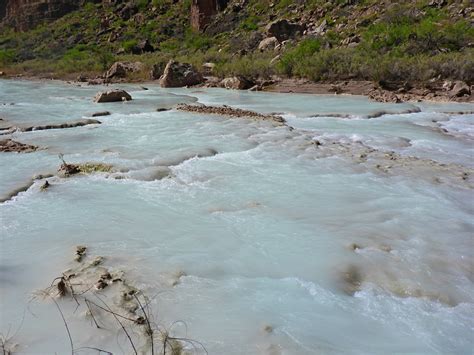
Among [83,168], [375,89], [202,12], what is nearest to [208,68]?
[375,89]

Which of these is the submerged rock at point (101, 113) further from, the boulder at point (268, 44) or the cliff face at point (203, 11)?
the cliff face at point (203, 11)

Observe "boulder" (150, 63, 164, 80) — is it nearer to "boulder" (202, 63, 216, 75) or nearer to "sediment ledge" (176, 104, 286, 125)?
"boulder" (202, 63, 216, 75)

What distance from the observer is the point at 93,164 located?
625 centimetres

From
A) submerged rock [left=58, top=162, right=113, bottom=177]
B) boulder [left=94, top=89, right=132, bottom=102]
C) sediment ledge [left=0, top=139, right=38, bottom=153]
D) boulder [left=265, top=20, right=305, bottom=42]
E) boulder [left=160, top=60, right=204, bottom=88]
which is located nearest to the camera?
submerged rock [left=58, top=162, right=113, bottom=177]

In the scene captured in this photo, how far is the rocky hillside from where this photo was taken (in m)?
16.4

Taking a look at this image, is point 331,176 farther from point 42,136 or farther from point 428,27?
point 428,27

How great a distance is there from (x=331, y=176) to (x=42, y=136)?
218 inches

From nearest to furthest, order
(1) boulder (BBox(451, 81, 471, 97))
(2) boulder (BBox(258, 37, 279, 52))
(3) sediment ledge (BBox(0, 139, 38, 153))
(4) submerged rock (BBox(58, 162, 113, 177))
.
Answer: (4) submerged rock (BBox(58, 162, 113, 177)) < (3) sediment ledge (BBox(0, 139, 38, 153)) < (1) boulder (BBox(451, 81, 471, 97)) < (2) boulder (BBox(258, 37, 279, 52))

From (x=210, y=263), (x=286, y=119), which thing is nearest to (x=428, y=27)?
(x=286, y=119)

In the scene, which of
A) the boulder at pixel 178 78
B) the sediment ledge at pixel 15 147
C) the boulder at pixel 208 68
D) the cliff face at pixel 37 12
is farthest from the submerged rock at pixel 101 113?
the cliff face at pixel 37 12

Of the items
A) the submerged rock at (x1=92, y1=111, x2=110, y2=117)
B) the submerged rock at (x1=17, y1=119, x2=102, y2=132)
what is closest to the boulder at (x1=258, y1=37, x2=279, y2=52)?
the submerged rock at (x1=92, y1=111, x2=110, y2=117)

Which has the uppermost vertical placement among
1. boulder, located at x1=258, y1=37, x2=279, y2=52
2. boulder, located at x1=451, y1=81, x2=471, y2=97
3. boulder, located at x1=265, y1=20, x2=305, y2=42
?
boulder, located at x1=265, y1=20, x2=305, y2=42

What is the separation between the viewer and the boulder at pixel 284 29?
26516 millimetres

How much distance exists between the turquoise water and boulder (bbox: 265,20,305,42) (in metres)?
20.1
